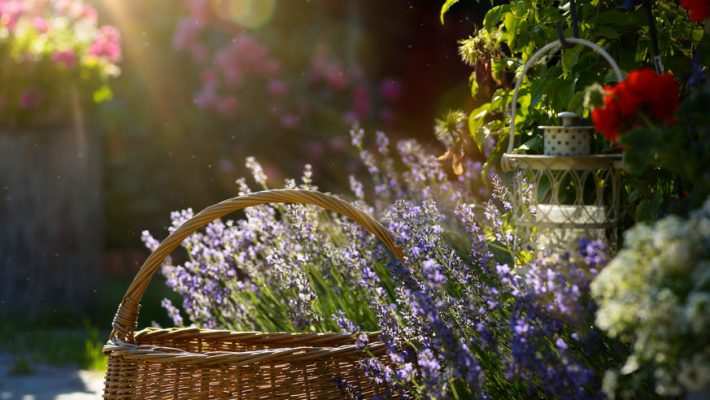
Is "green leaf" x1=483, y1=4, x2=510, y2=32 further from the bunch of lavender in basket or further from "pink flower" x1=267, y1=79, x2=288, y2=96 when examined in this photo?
"pink flower" x1=267, y1=79, x2=288, y2=96

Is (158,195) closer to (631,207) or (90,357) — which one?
(90,357)

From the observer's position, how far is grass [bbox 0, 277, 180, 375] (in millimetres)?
3514

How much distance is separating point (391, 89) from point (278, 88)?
27.2 inches

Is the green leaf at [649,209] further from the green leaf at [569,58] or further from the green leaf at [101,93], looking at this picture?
the green leaf at [101,93]

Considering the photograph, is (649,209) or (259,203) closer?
(649,209)

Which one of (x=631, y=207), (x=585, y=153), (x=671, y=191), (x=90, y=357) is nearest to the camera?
(x=585, y=153)

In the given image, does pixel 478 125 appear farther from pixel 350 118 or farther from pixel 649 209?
pixel 350 118

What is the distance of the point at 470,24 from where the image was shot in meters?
4.43

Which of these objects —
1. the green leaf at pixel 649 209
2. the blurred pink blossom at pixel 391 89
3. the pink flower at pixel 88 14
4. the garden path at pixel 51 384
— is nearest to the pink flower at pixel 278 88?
the blurred pink blossom at pixel 391 89

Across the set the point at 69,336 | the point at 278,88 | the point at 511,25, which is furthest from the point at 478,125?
the point at 278,88

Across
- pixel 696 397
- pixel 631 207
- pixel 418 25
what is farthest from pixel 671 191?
pixel 418 25

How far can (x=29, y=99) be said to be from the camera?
4.25m

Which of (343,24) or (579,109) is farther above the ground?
(343,24)

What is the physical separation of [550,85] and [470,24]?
9.12ft
